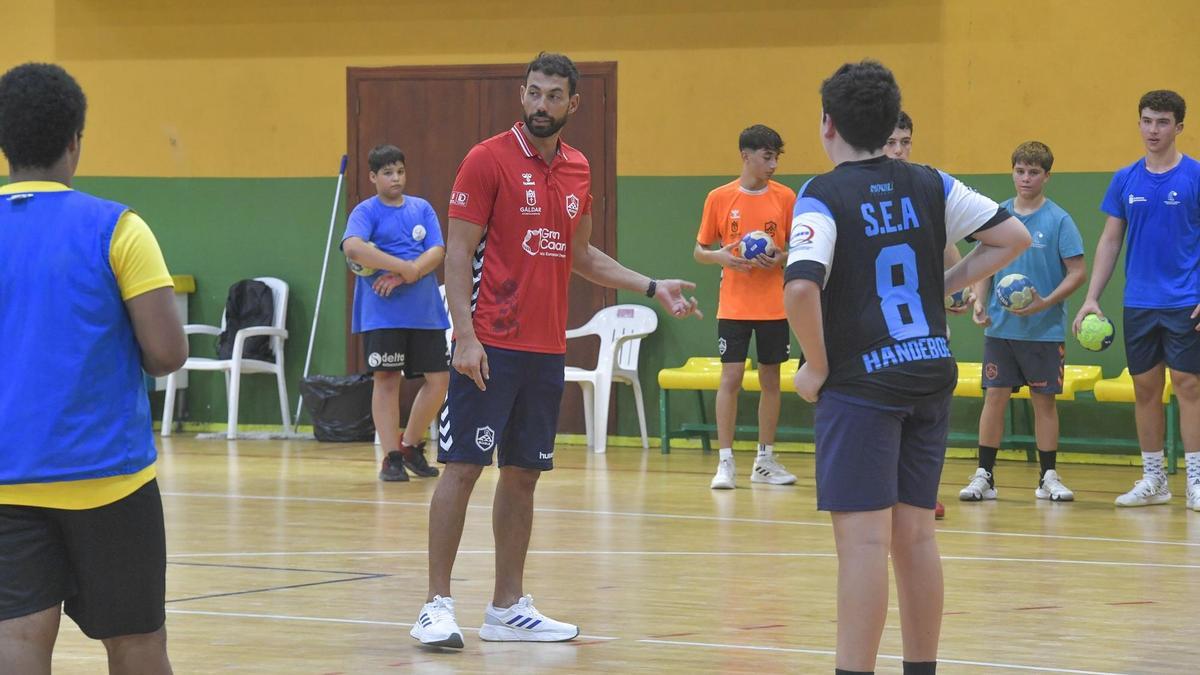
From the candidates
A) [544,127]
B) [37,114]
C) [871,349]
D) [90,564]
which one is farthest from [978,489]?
[37,114]

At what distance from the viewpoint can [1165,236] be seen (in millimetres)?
8383

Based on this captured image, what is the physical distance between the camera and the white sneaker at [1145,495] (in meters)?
8.63

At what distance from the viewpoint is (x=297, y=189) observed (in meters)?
13.3

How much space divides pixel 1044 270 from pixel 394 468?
395 centimetres

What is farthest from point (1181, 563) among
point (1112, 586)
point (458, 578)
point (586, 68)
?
point (586, 68)

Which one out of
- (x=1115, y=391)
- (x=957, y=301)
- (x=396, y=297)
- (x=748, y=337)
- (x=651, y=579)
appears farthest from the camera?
(x=1115, y=391)

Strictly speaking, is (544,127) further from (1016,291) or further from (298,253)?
(298,253)

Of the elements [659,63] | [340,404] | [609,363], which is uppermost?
[659,63]

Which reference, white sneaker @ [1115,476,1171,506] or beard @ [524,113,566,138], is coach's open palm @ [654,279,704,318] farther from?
white sneaker @ [1115,476,1171,506]

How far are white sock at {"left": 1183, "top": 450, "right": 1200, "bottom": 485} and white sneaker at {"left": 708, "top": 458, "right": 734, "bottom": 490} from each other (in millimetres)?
2521

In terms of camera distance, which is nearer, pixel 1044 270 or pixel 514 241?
pixel 514 241

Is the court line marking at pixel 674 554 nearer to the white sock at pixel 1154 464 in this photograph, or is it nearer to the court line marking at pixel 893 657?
the court line marking at pixel 893 657

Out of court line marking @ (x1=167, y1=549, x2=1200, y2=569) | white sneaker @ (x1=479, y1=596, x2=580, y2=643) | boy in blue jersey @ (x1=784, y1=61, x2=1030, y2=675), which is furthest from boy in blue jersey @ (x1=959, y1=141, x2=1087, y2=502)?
boy in blue jersey @ (x1=784, y1=61, x2=1030, y2=675)

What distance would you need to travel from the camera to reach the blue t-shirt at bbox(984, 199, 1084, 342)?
28.5ft
